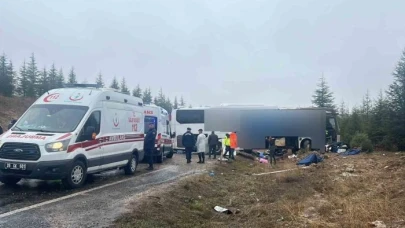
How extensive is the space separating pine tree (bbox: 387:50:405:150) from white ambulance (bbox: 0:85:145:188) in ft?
88.8

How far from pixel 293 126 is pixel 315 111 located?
226cm

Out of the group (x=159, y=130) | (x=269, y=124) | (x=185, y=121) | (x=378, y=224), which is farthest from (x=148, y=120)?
(x=378, y=224)

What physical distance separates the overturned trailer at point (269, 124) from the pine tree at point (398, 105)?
25.0ft

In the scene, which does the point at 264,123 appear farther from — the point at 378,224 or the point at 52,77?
the point at 52,77

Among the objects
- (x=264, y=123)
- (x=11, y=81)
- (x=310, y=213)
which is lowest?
(x=310, y=213)

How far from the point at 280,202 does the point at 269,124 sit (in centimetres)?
1832

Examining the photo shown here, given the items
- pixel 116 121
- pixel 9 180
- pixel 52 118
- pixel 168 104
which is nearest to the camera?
pixel 9 180

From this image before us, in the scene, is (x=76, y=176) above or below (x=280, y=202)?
above

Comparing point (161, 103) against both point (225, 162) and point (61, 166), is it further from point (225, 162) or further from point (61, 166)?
point (61, 166)

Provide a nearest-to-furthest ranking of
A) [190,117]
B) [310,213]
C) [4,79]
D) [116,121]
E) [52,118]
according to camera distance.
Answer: [310,213]
[52,118]
[116,121]
[190,117]
[4,79]

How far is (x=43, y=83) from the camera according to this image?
63344mm

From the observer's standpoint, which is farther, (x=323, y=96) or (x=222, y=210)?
(x=323, y=96)

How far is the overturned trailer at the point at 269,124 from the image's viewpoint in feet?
90.9

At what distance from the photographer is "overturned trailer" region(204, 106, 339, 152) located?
1091 inches
